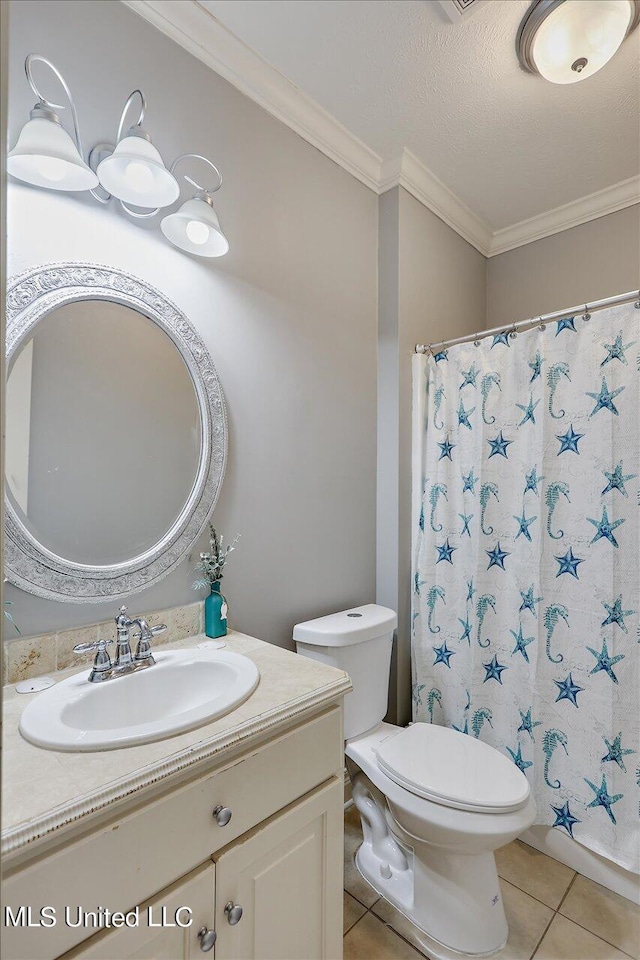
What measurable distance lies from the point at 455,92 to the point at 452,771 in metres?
2.14

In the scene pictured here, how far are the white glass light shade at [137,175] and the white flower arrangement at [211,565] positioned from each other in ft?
2.88

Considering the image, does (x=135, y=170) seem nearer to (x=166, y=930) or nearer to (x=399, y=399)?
(x=399, y=399)

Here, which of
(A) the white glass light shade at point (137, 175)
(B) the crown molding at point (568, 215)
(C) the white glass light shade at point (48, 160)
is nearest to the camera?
(C) the white glass light shade at point (48, 160)

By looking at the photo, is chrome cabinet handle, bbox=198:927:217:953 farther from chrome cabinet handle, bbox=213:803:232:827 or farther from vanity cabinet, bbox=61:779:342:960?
chrome cabinet handle, bbox=213:803:232:827

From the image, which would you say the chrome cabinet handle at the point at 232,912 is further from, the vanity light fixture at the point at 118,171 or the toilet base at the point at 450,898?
the vanity light fixture at the point at 118,171

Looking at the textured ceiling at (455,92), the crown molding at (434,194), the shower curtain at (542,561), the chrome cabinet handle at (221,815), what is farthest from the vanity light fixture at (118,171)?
the chrome cabinet handle at (221,815)

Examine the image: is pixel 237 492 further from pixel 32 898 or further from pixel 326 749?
pixel 32 898

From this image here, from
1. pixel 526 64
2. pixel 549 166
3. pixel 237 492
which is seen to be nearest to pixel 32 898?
pixel 237 492

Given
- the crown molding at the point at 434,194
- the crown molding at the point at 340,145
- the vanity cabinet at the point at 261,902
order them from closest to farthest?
1. the vanity cabinet at the point at 261,902
2. the crown molding at the point at 340,145
3. the crown molding at the point at 434,194

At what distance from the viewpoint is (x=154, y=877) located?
31.0 inches

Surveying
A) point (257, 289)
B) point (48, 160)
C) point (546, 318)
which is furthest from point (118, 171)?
point (546, 318)

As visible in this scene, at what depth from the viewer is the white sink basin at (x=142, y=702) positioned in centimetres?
84

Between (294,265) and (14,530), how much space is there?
1.23 m

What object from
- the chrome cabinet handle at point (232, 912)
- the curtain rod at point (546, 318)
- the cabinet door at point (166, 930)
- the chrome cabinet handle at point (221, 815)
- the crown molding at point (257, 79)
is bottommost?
the chrome cabinet handle at point (232, 912)
